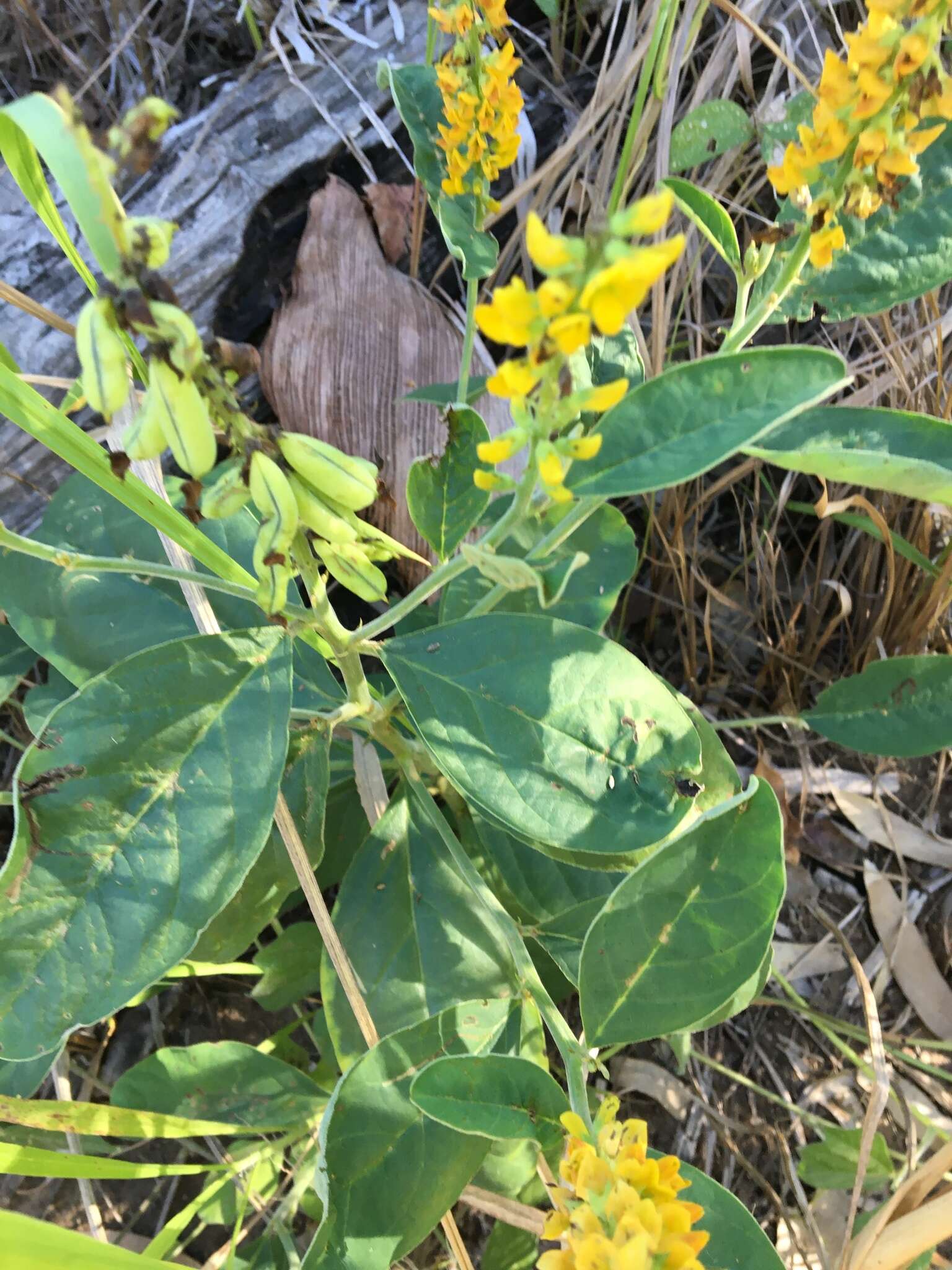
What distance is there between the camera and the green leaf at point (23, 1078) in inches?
37.4

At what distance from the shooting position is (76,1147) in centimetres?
112

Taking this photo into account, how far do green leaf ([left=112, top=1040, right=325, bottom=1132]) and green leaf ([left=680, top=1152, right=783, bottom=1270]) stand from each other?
21.1 inches

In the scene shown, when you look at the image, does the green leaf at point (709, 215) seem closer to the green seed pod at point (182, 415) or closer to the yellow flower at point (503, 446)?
the yellow flower at point (503, 446)

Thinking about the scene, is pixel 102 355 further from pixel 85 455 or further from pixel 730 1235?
pixel 730 1235

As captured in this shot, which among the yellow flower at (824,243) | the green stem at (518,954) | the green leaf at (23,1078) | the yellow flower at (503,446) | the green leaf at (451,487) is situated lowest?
the green leaf at (23,1078)

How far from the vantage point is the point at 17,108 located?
16.5 inches

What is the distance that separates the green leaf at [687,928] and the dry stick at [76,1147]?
28.2 inches

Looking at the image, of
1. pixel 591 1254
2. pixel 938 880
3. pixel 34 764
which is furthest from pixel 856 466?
pixel 938 880

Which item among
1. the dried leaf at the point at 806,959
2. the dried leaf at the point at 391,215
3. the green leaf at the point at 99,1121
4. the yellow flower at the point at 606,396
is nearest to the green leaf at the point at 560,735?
the yellow flower at the point at 606,396

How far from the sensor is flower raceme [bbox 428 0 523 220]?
794mm

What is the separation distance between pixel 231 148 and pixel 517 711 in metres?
1.10

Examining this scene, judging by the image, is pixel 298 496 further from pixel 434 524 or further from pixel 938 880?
pixel 938 880

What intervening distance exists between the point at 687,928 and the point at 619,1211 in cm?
25

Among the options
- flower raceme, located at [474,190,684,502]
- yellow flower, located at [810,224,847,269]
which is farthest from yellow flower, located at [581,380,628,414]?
yellow flower, located at [810,224,847,269]
